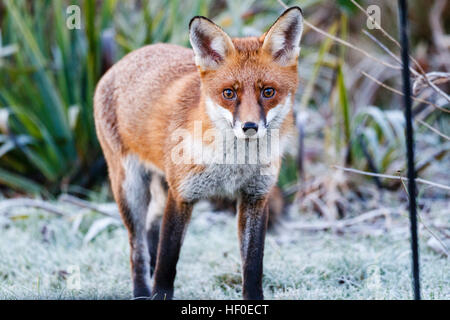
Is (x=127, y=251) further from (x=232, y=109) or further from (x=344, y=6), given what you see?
(x=344, y=6)

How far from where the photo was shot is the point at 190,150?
2.90 m

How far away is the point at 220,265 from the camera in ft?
12.4

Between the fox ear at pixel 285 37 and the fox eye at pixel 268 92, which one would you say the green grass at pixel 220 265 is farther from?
the fox ear at pixel 285 37

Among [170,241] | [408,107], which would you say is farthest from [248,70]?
[170,241]

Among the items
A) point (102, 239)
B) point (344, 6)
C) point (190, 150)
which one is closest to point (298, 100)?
point (344, 6)

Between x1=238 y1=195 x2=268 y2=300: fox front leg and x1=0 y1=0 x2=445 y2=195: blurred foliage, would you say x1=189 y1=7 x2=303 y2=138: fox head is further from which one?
x1=0 y1=0 x2=445 y2=195: blurred foliage

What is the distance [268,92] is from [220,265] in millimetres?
1511

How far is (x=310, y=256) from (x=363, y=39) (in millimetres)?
5178

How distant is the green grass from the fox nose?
103cm

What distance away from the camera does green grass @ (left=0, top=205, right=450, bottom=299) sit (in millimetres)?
3164

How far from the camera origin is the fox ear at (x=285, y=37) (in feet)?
8.66

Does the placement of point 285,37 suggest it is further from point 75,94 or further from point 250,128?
point 75,94

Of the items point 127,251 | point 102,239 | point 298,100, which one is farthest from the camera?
point 298,100

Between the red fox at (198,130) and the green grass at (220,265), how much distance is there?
12.1 inches
